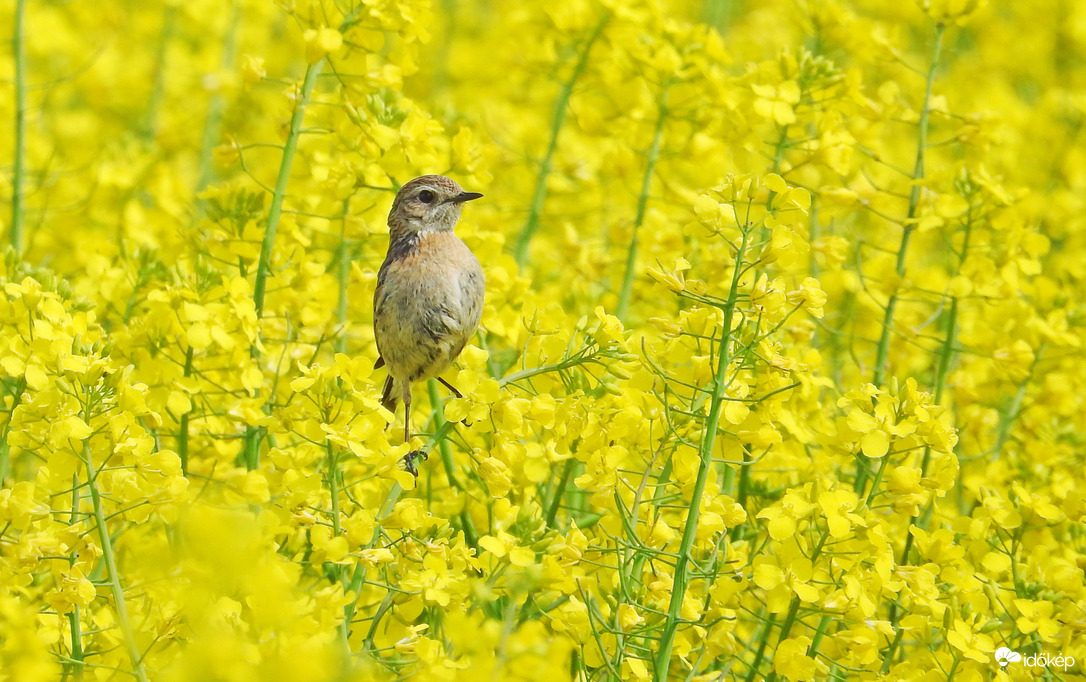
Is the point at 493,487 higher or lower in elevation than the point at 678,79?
lower

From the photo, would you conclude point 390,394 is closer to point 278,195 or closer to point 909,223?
point 278,195

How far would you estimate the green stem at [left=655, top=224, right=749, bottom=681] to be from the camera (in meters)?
2.19

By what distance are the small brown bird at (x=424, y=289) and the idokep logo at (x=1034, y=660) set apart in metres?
1.43

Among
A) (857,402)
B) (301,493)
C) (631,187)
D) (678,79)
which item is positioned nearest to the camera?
(301,493)

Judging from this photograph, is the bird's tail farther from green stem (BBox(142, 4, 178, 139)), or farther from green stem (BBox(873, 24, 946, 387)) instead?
green stem (BBox(142, 4, 178, 139))

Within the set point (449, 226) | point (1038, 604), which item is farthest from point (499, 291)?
point (1038, 604)

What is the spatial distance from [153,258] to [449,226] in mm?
873

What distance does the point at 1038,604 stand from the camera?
2.49m

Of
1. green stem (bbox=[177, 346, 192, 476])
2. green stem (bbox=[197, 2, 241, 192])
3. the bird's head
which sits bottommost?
green stem (bbox=[177, 346, 192, 476])

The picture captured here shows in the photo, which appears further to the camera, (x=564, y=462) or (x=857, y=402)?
(x=564, y=462)

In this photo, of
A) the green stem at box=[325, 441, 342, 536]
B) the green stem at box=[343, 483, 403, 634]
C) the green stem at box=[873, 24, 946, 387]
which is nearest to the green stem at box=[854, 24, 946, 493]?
the green stem at box=[873, 24, 946, 387]

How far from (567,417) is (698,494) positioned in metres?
0.39

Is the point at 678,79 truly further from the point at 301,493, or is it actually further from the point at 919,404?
the point at 301,493

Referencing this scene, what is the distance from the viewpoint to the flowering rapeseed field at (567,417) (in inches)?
87.8
